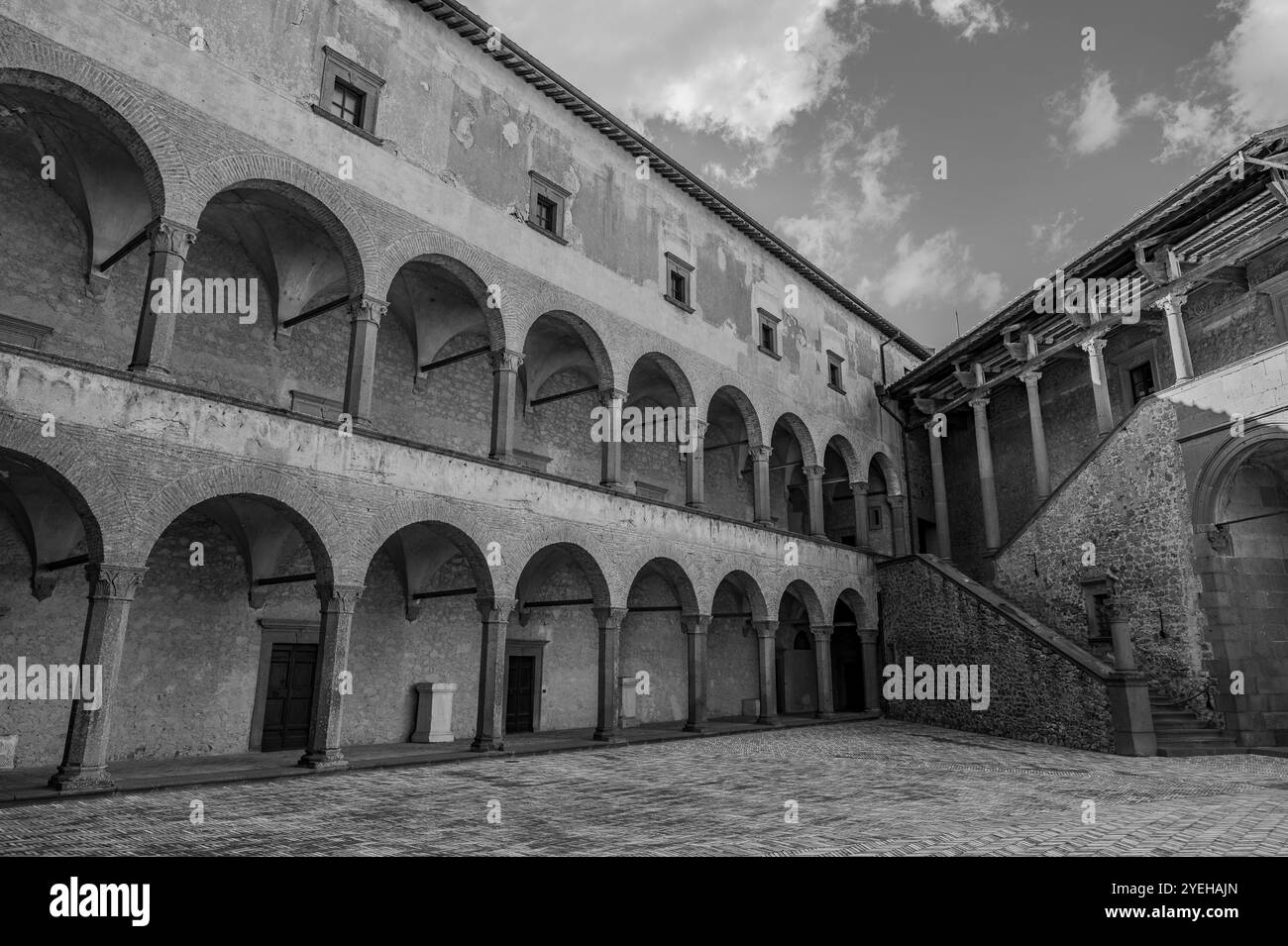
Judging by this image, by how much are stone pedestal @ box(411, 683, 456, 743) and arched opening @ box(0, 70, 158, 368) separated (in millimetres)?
7444

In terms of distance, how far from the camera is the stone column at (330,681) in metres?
10.6

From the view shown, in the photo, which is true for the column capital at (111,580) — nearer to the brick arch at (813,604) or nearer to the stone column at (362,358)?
the stone column at (362,358)

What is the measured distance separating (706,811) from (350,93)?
39.4 feet

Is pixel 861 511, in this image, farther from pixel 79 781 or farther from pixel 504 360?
pixel 79 781

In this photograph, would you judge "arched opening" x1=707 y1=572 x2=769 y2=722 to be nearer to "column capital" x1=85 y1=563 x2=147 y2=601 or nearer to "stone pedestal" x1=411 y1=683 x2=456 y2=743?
A: "stone pedestal" x1=411 y1=683 x2=456 y2=743

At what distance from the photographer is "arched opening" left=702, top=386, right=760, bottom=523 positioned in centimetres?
2303

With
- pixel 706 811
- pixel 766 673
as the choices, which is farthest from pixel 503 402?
pixel 766 673

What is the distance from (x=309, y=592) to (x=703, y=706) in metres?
7.92

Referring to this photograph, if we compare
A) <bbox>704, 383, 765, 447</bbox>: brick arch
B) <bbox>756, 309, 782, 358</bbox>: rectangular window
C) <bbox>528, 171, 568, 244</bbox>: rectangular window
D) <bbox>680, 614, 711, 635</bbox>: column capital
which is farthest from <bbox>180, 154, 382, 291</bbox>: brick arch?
<bbox>756, 309, 782, 358</bbox>: rectangular window

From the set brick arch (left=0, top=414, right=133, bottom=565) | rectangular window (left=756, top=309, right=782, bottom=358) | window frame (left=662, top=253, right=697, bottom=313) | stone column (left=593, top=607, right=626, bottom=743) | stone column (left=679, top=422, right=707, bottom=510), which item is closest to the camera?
brick arch (left=0, top=414, right=133, bottom=565)

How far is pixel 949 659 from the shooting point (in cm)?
1911

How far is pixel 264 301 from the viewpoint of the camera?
13.9m

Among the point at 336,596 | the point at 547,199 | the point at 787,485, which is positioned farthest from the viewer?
the point at 787,485

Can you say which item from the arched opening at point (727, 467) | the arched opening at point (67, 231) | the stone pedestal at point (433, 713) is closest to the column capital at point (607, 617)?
the stone pedestal at point (433, 713)
